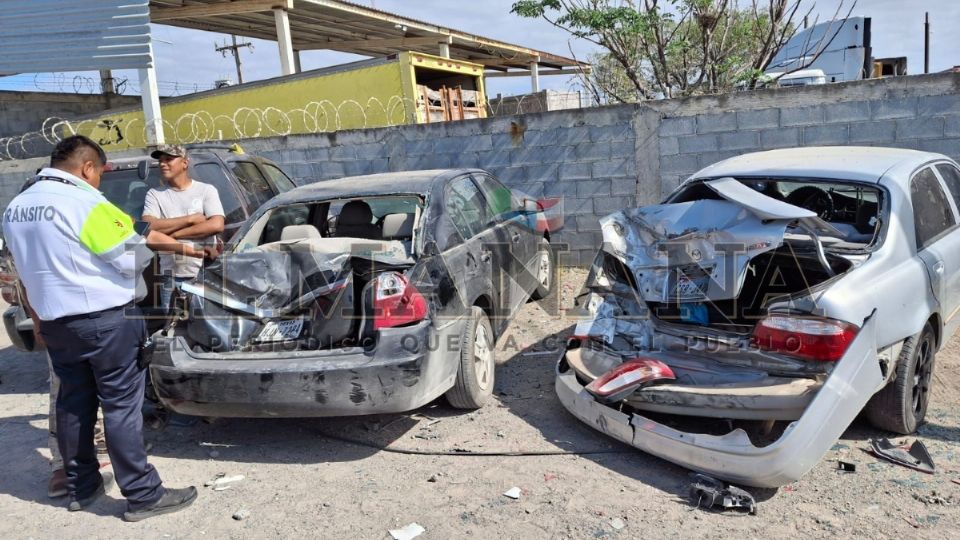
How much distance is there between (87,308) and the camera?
10.1ft

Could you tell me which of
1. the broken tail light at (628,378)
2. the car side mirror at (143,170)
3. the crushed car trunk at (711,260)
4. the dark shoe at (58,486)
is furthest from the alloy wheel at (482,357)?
the car side mirror at (143,170)

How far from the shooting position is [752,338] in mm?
3361

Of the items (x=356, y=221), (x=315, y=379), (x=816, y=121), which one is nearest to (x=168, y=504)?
(x=315, y=379)

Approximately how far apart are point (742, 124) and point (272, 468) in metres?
5.56

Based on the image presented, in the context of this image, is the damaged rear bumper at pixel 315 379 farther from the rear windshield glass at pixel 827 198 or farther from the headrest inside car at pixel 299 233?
the rear windshield glass at pixel 827 198

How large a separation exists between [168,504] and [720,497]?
2.66 metres

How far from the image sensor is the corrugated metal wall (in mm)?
12477

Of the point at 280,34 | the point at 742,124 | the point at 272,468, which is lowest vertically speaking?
the point at 272,468

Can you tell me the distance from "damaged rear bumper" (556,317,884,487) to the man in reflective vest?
2.49 metres

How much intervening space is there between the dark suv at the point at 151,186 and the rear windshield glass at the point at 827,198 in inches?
138

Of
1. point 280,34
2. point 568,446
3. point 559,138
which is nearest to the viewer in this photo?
point 568,446

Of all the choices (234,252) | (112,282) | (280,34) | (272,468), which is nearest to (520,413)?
(272,468)

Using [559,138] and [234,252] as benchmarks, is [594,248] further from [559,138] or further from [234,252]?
[234,252]

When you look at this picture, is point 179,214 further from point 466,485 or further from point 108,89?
point 108,89
